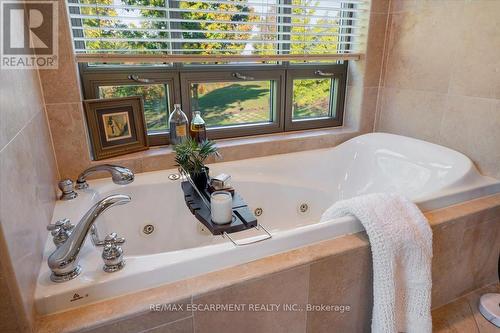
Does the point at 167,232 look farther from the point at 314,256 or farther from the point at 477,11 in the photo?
the point at 477,11

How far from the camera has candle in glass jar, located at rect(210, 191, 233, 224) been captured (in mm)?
1158

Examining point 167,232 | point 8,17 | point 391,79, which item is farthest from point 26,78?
point 391,79

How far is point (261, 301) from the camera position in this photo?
978 millimetres

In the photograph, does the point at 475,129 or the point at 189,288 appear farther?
the point at 475,129

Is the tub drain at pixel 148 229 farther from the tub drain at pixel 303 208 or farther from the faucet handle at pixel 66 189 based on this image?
the tub drain at pixel 303 208

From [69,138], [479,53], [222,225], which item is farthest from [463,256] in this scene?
[69,138]

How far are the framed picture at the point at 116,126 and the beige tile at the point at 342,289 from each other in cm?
117

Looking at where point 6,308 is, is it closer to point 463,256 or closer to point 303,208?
point 303,208

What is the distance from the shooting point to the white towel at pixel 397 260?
42.7 inches

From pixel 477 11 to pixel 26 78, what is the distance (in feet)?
6.70

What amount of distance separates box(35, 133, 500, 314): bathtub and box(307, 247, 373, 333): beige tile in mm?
98

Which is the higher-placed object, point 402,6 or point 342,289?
point 402,6

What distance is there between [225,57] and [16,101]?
105 cm

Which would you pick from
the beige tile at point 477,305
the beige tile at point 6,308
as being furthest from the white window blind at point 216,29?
the beige tile at point 477,305
